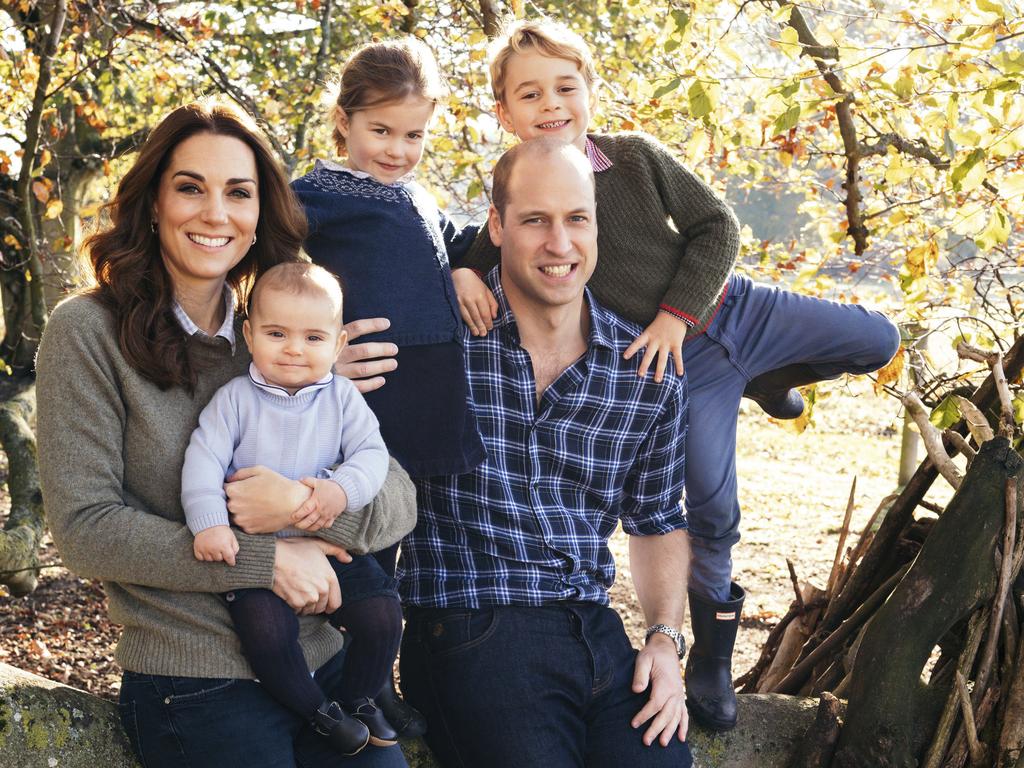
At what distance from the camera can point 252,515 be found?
235 centimetres

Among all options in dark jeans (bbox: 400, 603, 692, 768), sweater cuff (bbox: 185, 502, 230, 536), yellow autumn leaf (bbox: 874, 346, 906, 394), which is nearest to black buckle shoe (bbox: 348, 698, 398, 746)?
dark jeans (bbox: 400, 603, 692, 768)

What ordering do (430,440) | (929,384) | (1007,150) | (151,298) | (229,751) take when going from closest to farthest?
(229,751) → (151,298) → (430,440) → (1007,150) → (929,384)

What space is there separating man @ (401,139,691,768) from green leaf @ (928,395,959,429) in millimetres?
897

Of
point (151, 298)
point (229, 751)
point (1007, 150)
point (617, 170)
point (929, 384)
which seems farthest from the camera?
point (929, 384)

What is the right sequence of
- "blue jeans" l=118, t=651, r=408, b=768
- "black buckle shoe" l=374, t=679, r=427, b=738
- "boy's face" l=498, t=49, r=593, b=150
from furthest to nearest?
"boy's face" l=498, t=49, r=593, b=150 → "black buckle shoe" l=374, t=679, r=427, b=738 → "blue jeans" l=118, t=651, r=408, b=768

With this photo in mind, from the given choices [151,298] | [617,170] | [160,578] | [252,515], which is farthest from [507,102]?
A: [160,578]

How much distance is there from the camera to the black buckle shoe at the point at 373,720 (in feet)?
7.80

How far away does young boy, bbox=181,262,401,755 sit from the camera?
7.48ft

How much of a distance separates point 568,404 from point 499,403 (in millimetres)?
198

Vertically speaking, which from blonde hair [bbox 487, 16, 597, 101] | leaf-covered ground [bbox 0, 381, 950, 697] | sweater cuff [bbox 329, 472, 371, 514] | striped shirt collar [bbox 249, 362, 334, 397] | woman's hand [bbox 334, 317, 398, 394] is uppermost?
blonde hair [bbox 487, 16, 597, 101]

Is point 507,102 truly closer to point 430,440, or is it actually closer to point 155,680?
point 430,440

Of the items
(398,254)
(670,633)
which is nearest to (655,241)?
(398,254)

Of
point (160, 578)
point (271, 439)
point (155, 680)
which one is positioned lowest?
point (155, 680)

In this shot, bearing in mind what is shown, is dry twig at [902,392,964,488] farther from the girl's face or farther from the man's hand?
the girl's face
